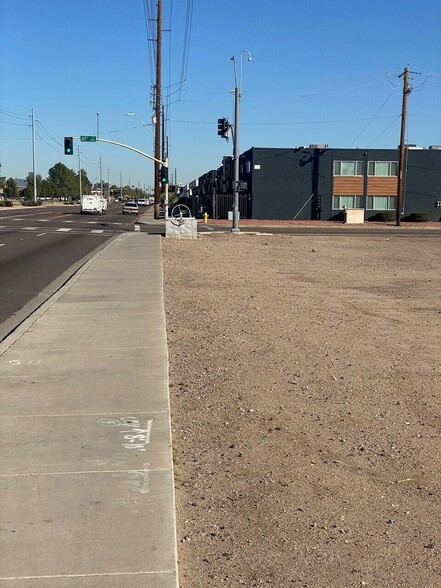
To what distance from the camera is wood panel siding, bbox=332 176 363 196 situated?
2463 inches

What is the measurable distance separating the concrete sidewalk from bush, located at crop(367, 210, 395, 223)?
55.8 m

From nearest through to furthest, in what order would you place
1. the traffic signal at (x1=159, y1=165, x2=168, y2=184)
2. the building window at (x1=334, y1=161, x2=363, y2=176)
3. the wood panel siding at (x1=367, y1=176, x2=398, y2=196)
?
the traffic signal at (x1=159, y1=165, x2=168, y2=184), the building window at (x1=334, y1=161, x2=363, y2=176), the wood panel siding at (x1=367, y1=176, x2=398, y2=196)

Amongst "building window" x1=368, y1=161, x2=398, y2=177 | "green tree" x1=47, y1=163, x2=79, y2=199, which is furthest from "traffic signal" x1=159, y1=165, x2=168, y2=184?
"green tree" x1=47, y1=163, x2=79, y2=199

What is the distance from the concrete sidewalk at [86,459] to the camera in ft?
11.8

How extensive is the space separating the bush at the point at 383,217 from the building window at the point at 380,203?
517 mm

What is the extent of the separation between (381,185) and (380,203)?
1.74 meters

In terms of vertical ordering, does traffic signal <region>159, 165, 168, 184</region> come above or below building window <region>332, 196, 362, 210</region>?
above

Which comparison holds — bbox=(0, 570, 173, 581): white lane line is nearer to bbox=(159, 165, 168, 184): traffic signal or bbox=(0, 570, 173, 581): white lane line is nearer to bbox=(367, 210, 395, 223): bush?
bbox=(159, 165, 168, 184): traffic signal

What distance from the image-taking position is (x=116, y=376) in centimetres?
718

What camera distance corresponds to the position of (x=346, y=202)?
63.3 metres

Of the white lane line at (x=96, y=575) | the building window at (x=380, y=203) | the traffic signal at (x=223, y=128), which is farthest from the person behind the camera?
the building window at (x=380, y=203)

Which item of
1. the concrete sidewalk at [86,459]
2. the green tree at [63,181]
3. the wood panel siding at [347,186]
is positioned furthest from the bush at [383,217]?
the green tree at [63,181]

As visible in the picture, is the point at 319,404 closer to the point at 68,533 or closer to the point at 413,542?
the point at 413,542

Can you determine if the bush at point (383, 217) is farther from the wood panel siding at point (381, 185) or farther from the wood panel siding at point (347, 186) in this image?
the wood panel siding at point (347, 186)
